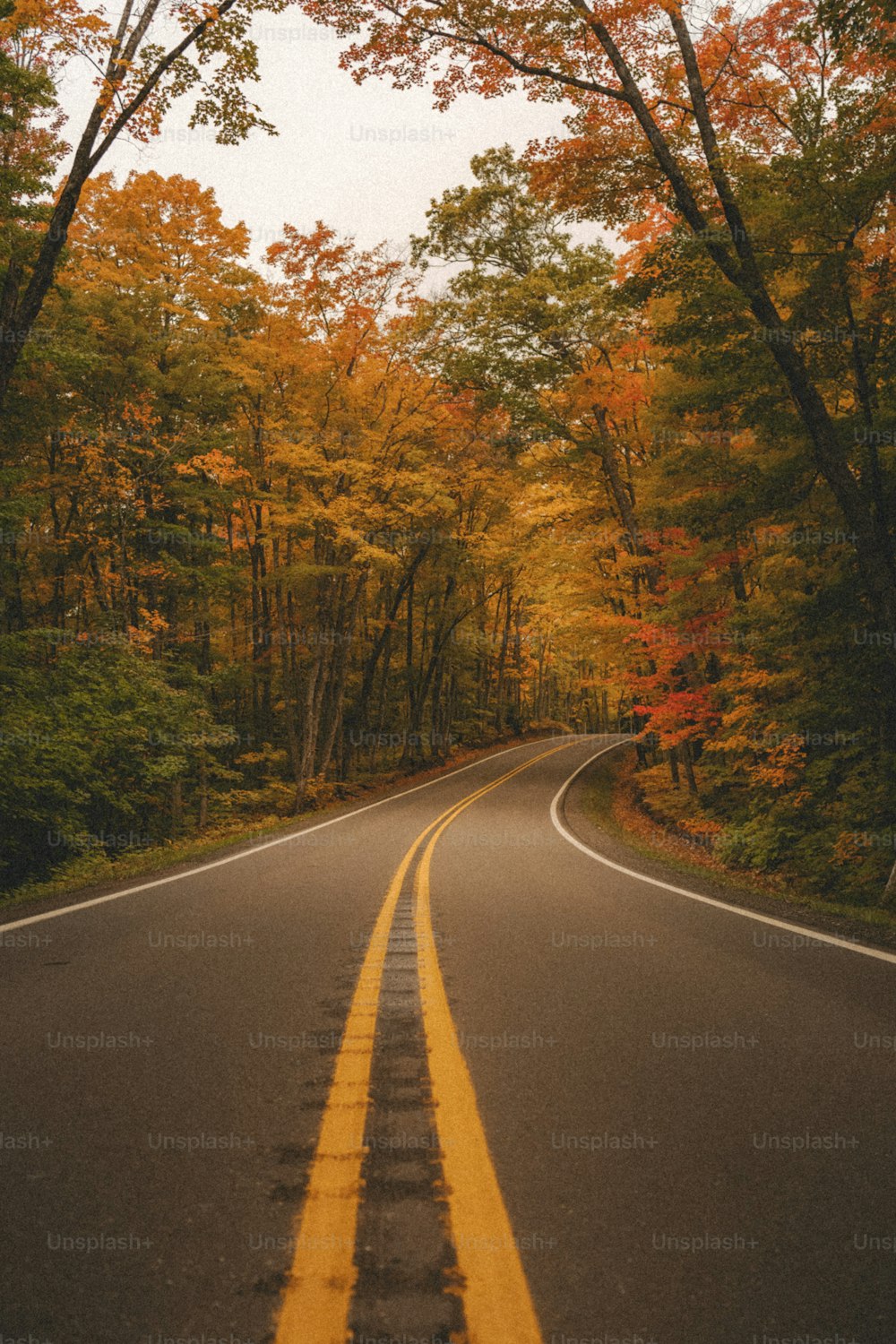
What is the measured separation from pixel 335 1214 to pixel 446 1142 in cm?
52

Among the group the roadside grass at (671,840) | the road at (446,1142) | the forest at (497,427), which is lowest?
the roadside grass at (671,840)

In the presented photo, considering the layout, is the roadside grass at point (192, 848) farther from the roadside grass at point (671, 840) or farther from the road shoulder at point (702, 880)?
the roadside grass at point (671, 840)

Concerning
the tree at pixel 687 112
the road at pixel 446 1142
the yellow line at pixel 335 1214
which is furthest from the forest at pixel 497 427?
the yellow line at pixel 335 1214

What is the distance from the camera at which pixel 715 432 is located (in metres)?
13.8

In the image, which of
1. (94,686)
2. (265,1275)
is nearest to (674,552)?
(94,686)

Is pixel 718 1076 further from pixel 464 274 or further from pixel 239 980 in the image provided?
pixel 464 274

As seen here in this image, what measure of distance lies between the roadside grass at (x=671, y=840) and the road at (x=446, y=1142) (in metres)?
2.30

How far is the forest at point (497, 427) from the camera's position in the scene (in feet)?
28.1

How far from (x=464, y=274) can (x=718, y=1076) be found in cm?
1691

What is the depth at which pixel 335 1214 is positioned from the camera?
1887 millimetres

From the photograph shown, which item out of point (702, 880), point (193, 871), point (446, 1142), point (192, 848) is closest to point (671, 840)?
point (702, 880)

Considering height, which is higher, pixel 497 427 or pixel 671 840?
pixel 497 427

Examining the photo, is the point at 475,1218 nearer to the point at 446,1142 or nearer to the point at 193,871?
the point at 446,1142

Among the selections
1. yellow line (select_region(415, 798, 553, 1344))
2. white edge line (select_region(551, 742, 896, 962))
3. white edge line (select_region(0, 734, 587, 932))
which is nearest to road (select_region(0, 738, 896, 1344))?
yellow line (select_region(415, 798, 553, 1344))
